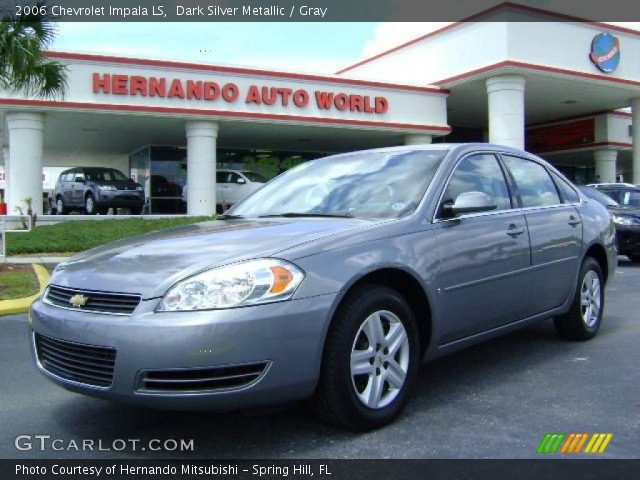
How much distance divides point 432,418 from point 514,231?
5.13ft

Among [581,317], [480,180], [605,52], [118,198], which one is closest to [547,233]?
[480,180]

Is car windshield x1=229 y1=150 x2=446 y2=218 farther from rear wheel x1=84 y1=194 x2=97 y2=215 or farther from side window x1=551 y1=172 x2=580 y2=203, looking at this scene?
rear wheel x1=84 y1=194 x2=97 y2=215

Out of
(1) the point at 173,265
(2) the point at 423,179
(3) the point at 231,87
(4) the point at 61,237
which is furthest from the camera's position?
(3) the point at 231,87

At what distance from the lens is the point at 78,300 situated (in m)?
3.16

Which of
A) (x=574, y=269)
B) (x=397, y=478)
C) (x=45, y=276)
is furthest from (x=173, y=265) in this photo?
(x=45, y=276)

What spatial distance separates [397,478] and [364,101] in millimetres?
19780

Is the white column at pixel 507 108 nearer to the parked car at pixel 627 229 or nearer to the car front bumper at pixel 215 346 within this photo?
the parked car at pixel 627 229

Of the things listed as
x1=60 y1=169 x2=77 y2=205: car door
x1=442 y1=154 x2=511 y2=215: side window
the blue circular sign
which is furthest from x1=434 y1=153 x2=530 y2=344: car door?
the blue circular sign

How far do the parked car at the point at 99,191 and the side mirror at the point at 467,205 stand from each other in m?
17.5

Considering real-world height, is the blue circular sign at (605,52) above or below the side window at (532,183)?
above

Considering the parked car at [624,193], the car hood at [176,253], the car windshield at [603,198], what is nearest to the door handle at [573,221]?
the car hood at [176,253]

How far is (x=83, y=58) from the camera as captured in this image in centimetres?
1781

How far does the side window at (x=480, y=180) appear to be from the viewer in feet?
13.9

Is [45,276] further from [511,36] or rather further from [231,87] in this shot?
[511,36]
